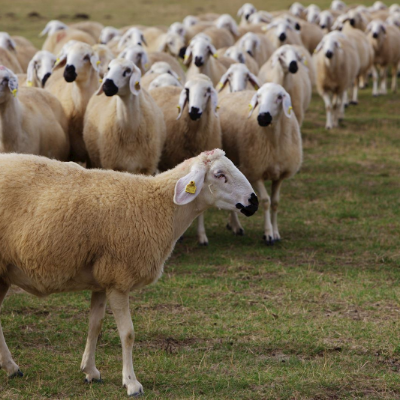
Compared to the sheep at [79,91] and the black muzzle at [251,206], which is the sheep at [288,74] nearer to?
the sheep at [79,91]

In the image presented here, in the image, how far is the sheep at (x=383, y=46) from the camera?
59.1 feet

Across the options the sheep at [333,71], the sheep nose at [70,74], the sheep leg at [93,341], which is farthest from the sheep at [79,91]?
the sheep at [333,71]

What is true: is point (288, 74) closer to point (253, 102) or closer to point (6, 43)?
point (253, 102)

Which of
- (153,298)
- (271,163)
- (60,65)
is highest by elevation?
(60,65)

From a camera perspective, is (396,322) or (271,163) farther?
(271,163)

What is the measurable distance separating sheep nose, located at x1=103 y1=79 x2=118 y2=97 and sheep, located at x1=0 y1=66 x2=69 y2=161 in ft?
2.85

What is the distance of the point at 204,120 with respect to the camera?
796cm

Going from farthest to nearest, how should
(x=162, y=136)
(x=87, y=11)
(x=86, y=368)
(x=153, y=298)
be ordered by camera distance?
(x=87, y=11) → (x=162, y=136) → (x=153, y=298) → (x=86, y=368)

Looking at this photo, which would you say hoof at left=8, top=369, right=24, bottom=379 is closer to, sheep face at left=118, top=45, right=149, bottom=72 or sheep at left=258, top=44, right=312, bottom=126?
sheep face at left=118, top=45, right=149, bottom=72

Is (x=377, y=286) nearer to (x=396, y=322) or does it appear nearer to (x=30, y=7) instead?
(x=396, y=322)

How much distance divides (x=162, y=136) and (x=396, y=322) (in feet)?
11.3

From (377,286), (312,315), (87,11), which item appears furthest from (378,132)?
(87,11)

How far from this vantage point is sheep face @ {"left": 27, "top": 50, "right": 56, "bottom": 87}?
982 cm

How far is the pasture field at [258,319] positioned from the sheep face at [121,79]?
1.82m
